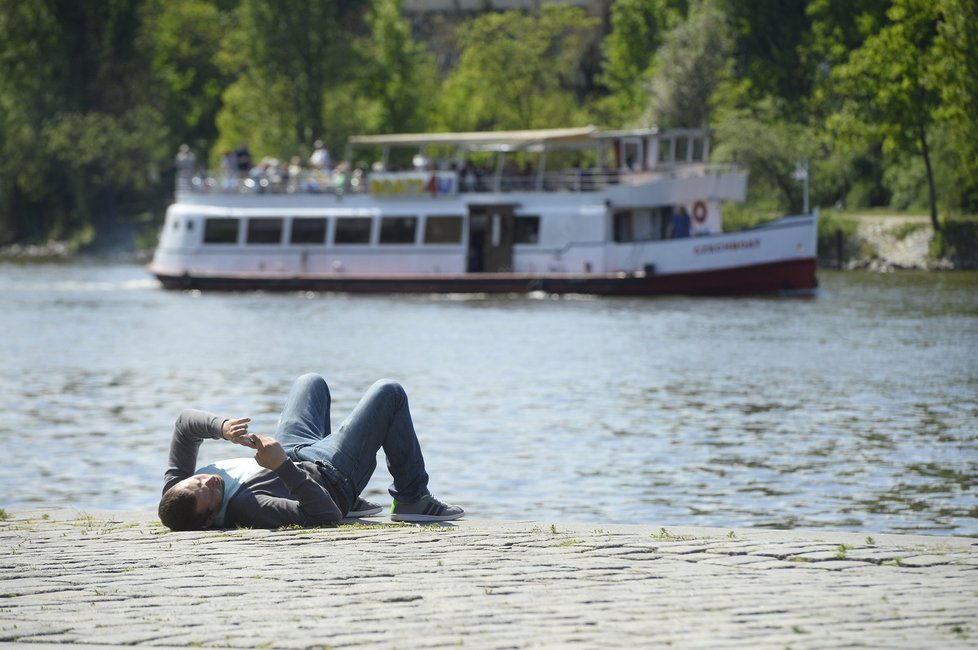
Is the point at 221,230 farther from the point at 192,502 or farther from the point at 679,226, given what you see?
the point at 192,502

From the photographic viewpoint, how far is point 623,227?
47.3m

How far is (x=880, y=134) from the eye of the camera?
58656mm

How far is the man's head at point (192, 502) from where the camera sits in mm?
10125

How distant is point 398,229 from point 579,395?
26.1 metres

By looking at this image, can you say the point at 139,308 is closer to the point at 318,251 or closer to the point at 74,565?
the point at 318,251

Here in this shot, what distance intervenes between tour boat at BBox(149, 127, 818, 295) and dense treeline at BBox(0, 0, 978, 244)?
14553mm

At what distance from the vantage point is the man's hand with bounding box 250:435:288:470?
31.6 feet

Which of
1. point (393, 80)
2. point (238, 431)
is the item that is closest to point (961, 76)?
point (393, 80)

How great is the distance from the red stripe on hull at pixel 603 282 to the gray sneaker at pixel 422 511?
3475 centimetres

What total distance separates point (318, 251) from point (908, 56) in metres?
20.9

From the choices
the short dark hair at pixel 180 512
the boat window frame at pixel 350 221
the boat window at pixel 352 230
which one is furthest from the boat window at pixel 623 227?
the short dark hair at pixel 180 512

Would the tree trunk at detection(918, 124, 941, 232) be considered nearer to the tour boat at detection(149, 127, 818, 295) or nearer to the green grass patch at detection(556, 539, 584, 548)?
the tour boat at detection(149, 127, 818, 295)

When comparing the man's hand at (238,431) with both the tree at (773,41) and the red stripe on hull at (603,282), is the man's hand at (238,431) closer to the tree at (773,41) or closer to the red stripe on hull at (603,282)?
the red stripe on hull at (603,282)

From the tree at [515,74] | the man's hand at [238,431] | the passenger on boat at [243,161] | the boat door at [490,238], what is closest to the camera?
the man's hand at [238,431]
